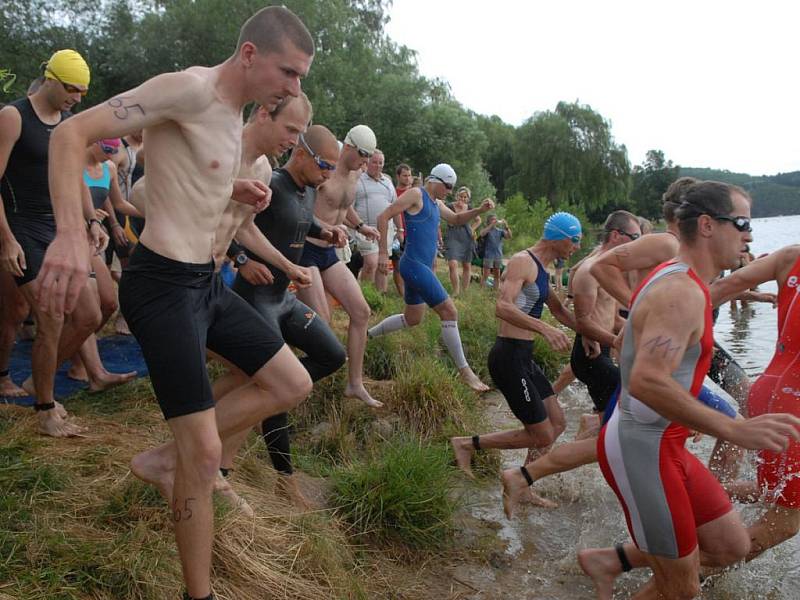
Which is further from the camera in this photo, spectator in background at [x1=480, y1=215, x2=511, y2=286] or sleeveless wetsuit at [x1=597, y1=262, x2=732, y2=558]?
spectator in background at [x1=480, y1=215, x2=511, y2=286]

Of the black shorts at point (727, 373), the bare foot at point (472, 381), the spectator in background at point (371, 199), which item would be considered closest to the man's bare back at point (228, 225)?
the black shorts at point (727, 373)

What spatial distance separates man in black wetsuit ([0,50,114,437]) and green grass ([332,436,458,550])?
5.54 feet

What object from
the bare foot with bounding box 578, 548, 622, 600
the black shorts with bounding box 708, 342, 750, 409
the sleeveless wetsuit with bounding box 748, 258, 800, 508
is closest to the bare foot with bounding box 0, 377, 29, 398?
the bare foot with bounding box 578, 548, 622, 600

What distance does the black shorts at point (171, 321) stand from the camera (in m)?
2.43

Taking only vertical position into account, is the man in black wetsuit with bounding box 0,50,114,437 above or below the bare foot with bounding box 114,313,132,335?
above

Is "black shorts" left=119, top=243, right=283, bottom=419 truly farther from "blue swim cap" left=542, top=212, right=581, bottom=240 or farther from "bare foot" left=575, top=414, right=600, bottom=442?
"bare foot" left=575, top=414, right=600, bottom=442

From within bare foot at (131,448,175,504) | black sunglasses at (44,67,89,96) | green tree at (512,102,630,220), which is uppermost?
green tree at (512,102,630,220)

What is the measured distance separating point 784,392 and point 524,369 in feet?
5.56

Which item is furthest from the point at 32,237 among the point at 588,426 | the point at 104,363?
the point at 588,426

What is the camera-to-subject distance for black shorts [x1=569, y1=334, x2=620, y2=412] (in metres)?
4.95

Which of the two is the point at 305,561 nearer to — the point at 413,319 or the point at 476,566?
the point at 476,566

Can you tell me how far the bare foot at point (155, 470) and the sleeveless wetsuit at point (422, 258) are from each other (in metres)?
4.18

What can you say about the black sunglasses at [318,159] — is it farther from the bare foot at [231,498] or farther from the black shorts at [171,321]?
the bare foot at [231,498]

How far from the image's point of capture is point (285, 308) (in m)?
4.13
